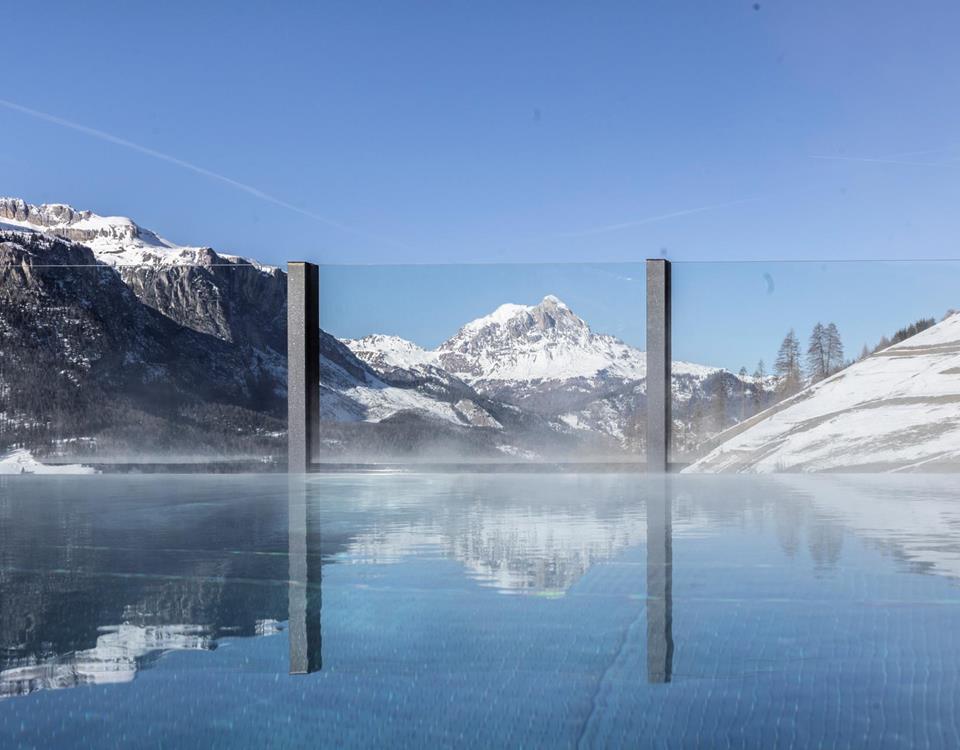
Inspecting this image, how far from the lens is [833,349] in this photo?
38.9 feet

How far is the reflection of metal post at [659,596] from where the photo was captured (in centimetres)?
287

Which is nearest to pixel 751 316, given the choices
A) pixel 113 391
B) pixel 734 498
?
pixel 734 498

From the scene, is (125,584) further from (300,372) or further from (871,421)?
(871,421)

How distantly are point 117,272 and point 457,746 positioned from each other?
11.9 meters

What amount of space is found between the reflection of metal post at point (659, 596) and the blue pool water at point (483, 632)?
0.7 inches

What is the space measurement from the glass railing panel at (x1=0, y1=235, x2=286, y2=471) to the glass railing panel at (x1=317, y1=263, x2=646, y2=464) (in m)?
0.86

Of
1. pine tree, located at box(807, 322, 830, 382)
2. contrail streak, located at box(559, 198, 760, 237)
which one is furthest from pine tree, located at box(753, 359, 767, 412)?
contrail streak, located at box(559, 198, 760, 237)

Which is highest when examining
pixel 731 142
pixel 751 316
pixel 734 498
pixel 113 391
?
pixel 731 142

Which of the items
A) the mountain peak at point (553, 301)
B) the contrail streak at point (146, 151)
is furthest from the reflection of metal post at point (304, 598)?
the contrail streak at point (146, 151)

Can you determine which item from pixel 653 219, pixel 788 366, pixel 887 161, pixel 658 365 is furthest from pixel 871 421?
pixel 653 219

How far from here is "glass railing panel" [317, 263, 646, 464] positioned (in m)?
12.1

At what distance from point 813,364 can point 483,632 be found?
9.50 metres

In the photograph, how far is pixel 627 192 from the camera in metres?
18.0

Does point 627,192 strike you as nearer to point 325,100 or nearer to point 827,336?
point 325,100
